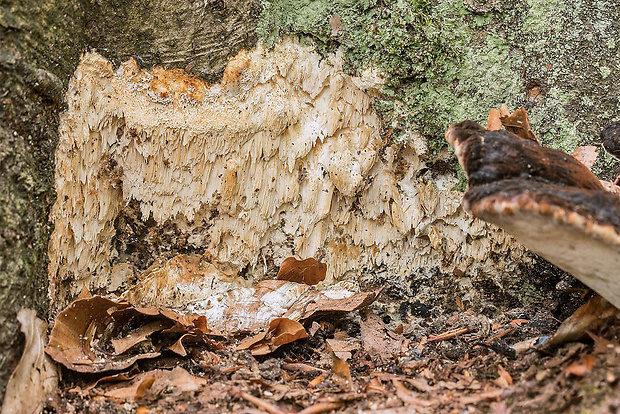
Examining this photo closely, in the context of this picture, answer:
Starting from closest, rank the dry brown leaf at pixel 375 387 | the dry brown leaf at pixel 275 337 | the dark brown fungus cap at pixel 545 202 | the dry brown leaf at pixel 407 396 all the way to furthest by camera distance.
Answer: the dark brown fungus cap at pixel 545 202
the dry brown leaf at pixel 407 396
the dry brown leaf at pixel 375 387
the dry brown leaf at pixel 275 337

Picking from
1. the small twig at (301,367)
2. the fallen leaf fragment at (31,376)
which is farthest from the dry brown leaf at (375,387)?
the fallen leaf fragment at (31,376)

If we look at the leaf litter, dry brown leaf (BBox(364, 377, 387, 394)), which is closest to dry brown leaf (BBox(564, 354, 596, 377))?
the leaf litter

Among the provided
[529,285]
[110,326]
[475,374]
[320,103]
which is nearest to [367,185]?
[320,103]

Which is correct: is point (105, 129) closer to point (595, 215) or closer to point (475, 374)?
point (475, 374)

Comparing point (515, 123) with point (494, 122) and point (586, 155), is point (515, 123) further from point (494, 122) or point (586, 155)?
point (586, 155)

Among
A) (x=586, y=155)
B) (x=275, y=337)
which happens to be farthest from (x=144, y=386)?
(x=586, y=155)

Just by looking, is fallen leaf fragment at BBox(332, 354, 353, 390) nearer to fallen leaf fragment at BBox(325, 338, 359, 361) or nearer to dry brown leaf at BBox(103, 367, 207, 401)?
fallen leaf fragment at BBox(325, 338, 359, 361)

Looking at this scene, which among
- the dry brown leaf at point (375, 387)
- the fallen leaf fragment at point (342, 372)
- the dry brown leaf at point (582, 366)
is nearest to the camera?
the dry brown leaf at point (582, 366)

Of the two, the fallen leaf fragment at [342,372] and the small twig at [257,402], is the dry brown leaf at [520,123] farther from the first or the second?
the small twig at [257,402]
